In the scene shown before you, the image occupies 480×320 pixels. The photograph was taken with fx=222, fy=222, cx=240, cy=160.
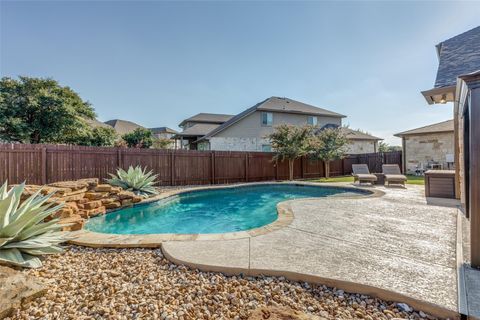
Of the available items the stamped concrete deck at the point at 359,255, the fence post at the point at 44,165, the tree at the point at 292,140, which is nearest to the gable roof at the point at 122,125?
the fence post at the point at 44,165

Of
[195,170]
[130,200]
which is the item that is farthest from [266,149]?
[130,200]

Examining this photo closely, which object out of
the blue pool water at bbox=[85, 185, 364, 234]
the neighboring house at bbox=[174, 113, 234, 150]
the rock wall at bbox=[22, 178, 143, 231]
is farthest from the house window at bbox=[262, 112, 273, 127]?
the rock wall at bbox=[22, 178, 143, 231]

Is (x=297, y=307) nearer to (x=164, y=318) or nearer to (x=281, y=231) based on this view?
(x=164, y=318)

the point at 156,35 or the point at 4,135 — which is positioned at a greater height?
the point at 156,35

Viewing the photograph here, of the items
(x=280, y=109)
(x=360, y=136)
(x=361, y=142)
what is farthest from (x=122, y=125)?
(x=361, y=142)

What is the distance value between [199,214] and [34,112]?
12968mm

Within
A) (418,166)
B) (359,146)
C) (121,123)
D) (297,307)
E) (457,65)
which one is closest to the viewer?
(297,307)

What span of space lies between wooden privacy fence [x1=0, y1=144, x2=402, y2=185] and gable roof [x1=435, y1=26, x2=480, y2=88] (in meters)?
10.4

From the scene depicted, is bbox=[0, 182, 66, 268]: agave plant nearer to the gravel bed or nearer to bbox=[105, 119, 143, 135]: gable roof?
the gravel bed

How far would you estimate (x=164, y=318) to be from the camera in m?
1.90

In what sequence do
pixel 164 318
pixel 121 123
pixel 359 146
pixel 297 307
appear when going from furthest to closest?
pixel 121 123 < pixel 359 146 < pixel 297 307 < pixel 164 318

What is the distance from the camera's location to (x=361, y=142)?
2253 centimetres

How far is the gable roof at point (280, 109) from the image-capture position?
19109 millimetres

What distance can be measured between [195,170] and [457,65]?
11411mm
